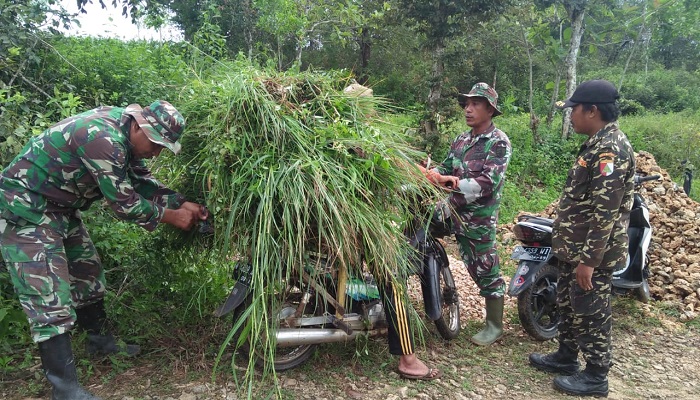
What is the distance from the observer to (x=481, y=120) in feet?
11.5

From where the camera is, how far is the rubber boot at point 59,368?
8.04 ft

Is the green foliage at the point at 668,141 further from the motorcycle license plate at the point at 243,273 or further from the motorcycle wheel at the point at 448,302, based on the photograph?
the motorcycle license plate at the point at 243,273

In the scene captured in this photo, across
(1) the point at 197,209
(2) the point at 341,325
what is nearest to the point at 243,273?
(1) the point at 197,209

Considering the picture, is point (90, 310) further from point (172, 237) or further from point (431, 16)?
point (431, 16)

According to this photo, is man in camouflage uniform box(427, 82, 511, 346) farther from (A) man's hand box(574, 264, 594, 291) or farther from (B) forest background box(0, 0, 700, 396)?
(A) man's hand box(574, 264, 594, 291)

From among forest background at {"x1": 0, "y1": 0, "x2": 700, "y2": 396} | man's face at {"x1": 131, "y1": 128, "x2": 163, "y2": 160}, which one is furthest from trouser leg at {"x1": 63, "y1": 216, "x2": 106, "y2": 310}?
man's face at {"x1": 131, "y1": 128, "x2": 163, "y2": 160}

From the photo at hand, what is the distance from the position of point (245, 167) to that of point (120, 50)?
151 inches

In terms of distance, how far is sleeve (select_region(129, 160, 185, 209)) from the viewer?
8.97 feet

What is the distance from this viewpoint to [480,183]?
338 centimetres

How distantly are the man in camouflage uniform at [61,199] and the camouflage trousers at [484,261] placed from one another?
6.56ft

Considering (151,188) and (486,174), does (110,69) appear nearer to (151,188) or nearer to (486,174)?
(151,188)

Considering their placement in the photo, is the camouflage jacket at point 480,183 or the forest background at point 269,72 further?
the camouflage jacket at point 480,183

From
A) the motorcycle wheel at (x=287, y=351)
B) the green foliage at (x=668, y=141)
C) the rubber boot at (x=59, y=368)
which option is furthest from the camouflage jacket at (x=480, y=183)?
the green foliage at (x=668, y=141)

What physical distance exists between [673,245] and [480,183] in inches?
134
